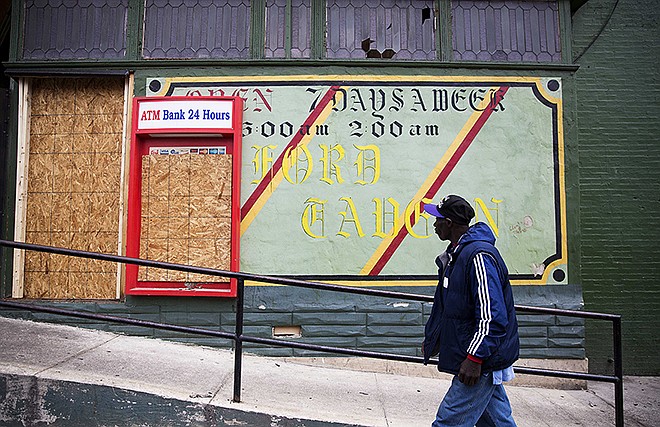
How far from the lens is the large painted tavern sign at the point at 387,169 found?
6691 mm

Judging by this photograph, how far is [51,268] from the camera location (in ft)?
22.9

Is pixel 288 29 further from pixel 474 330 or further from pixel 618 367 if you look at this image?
pixel 618 367

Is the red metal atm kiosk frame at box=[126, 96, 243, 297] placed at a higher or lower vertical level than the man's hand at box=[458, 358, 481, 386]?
higher

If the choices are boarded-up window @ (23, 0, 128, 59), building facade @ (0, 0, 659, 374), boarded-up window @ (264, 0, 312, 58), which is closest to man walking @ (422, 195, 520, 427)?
building facade @ (0, 0, 659, 374)

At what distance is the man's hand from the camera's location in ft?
11.0

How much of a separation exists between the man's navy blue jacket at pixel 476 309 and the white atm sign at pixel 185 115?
12.5 feet

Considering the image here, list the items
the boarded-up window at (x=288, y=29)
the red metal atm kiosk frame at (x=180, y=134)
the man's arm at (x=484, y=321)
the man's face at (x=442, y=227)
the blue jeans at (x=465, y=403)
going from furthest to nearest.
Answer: the boarded-up window at (x=288, y=29), the red metal atm kiosk frame at (x=180, y=134), the man's face at (x=442, y=227), the blue jeans at (x=465, y=403), the man's arm at (x=484, y=321)

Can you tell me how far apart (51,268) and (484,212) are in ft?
17.0

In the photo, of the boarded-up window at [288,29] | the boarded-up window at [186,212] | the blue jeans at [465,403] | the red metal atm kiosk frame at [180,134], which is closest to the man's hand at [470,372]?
the blue jeans at [465,403]

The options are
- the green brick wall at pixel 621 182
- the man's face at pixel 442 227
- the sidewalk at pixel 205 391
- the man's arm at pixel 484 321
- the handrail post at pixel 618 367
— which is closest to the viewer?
the man's arm at pixel 484 321

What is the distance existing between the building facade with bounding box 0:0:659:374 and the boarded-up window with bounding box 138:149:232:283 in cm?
2

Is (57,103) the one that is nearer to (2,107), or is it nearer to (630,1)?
(2,107)

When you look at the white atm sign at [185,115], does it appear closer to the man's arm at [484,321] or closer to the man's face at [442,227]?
the man's face at [442,227]

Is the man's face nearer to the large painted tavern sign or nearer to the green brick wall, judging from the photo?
the large painted tavern sign
